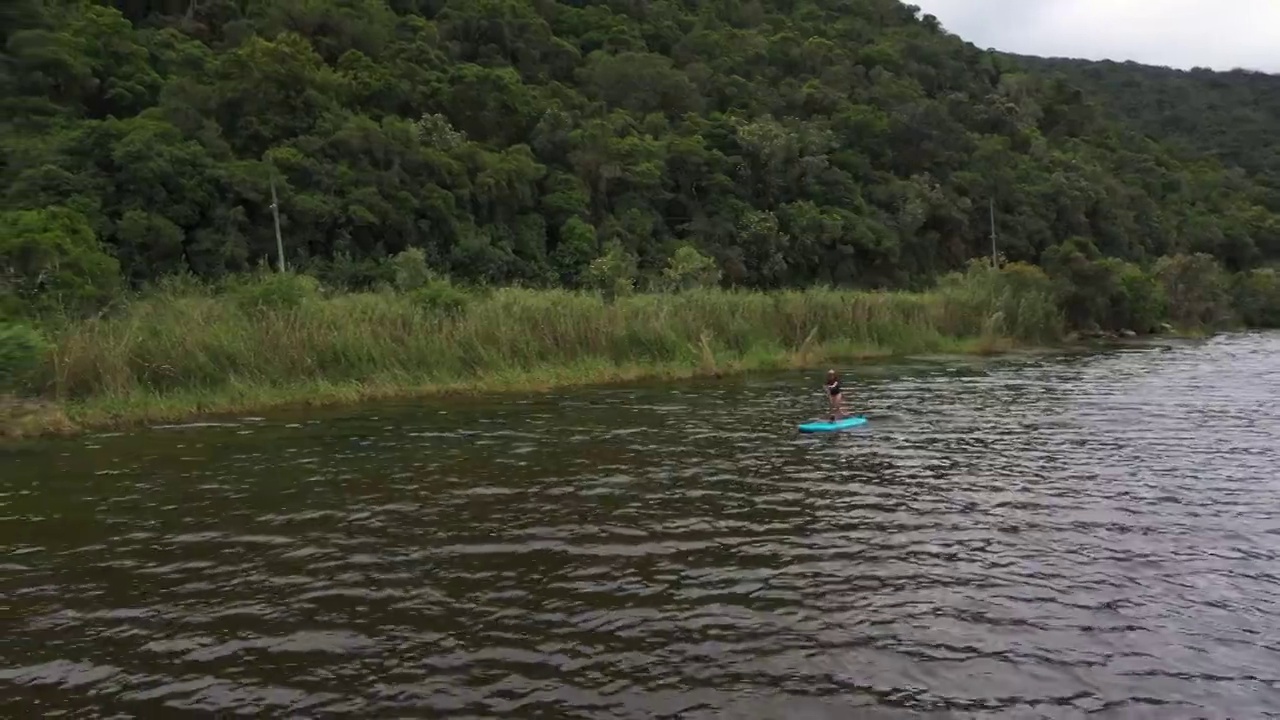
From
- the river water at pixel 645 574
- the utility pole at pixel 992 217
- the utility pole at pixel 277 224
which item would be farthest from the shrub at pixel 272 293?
the utility pole at pixel 992 217

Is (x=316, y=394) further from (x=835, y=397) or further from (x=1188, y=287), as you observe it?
(x=1188, y=287)

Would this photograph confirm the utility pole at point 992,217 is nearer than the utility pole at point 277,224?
No

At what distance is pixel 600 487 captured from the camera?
11422 millimetres

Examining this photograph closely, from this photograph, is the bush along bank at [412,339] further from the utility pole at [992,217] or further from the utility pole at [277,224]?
the utility pole at [992,217]

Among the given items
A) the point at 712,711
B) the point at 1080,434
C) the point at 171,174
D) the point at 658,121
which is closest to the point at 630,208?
the point at 658,121

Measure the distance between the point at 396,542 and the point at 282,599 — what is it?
66.4 inches

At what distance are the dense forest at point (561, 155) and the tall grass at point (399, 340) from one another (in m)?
3.36

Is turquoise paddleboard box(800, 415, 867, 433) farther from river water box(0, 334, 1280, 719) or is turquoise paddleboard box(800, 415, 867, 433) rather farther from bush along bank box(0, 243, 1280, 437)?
bush along bank box(0, 243, 1280, 437)

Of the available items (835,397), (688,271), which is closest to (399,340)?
(835,397)

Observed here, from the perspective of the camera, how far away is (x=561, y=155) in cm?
5812

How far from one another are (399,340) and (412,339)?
317 millimetres

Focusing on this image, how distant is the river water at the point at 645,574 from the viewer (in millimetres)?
5754

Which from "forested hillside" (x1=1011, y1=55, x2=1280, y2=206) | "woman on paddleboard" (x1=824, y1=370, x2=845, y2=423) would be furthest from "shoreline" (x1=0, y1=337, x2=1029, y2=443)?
"forested hillside" (x1=1011, y1=55, x2=1280, y2=206)

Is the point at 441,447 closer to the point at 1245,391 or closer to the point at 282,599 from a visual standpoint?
the point at 282,599
